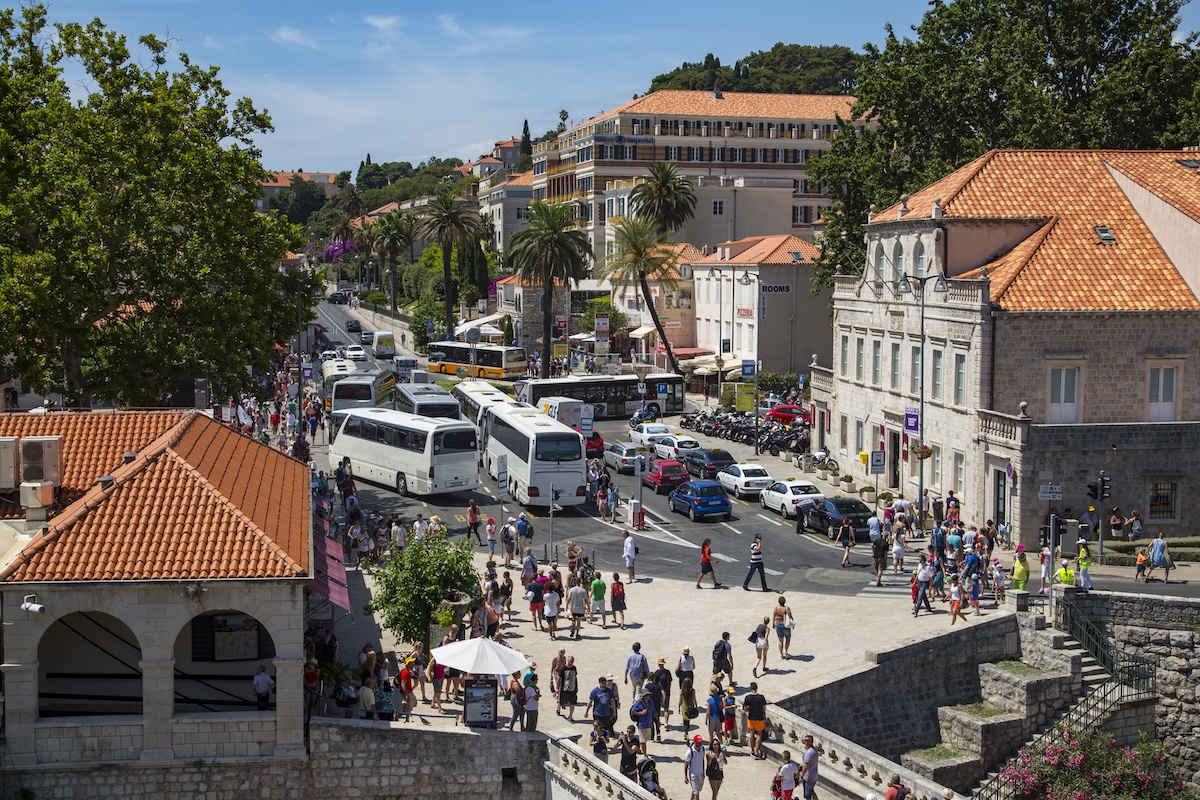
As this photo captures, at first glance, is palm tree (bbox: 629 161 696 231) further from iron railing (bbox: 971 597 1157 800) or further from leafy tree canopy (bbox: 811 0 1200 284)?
iron railing (bbox: 971 597 1157 800)

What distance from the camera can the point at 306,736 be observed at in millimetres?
23047

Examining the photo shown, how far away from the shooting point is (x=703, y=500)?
44.7 metres

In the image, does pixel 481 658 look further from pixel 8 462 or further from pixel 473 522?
pixel 473 522

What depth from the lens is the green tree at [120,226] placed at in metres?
37.6

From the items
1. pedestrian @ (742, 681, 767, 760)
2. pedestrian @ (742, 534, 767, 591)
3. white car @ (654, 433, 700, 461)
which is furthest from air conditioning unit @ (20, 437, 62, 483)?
white car @ (654, 433, 700, 461)

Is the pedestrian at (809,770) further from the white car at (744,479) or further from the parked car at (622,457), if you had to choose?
the parked car at (622,457)

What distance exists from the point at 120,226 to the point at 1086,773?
29065 mm

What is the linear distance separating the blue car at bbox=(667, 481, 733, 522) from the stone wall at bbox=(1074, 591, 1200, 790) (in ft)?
45.9

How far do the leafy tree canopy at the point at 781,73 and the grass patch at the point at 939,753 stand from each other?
5419 inches

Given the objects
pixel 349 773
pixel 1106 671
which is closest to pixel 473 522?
pixel 349 773

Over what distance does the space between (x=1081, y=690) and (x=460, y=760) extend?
54.4ft

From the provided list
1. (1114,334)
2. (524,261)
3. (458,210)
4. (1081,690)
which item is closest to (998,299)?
(1114,334)

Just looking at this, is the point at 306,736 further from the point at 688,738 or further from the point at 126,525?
the point at 688,738

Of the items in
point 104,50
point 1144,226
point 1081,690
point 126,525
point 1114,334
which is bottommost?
point 1081,690
